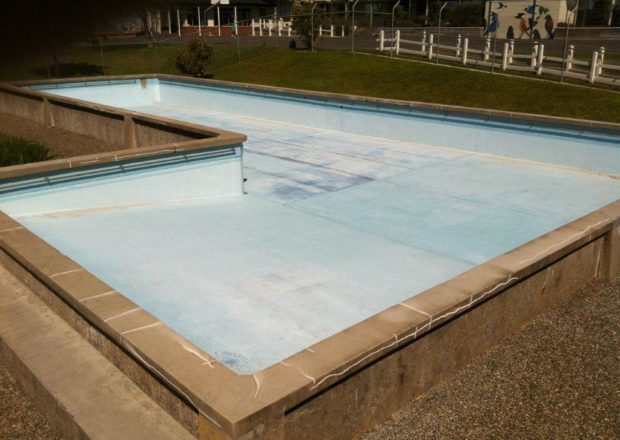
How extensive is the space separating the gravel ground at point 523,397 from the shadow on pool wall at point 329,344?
0.55 feet

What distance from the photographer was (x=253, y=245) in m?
8.27

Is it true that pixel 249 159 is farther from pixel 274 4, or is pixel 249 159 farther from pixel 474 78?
pixel 474 78

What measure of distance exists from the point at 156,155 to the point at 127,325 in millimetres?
5796

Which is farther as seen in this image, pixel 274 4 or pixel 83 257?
pixel 83 257

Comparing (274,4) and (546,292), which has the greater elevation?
(274,4)

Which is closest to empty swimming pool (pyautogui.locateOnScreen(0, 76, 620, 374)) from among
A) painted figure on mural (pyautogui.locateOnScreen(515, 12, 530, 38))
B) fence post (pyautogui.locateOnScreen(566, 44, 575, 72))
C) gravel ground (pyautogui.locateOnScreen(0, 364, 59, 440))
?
gravel ground (pyautogui.locateOnScreen(0, 364, 59, 440))

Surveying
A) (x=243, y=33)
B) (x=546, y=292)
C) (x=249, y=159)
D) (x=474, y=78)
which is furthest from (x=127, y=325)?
(x=243, y=33)

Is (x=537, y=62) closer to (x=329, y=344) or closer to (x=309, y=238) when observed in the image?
(x=309, y=238)

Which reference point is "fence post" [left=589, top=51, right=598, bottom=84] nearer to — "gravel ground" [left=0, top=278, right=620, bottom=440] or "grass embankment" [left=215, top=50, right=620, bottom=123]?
"grass embankment" [left=215, top=50, right=620, bottom=123]

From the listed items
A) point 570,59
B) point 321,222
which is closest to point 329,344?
point 321,222

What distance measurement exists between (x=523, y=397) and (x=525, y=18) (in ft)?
117

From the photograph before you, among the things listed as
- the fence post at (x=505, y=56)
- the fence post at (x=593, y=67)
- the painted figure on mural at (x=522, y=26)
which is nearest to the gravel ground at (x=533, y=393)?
the fence post at (x=593, y=67)

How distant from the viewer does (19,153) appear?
37.1 ft

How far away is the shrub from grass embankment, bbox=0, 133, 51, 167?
19345 millimetres
